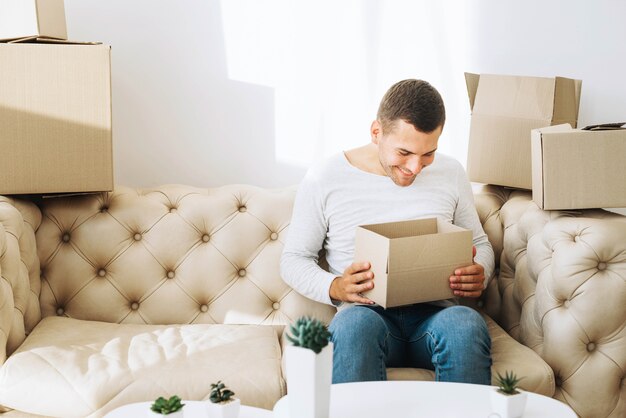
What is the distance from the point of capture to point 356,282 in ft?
5.09

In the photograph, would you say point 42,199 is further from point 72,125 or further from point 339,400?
point 339,400

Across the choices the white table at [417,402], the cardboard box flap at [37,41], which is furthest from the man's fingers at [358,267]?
the cardboard box flap at [37,41]

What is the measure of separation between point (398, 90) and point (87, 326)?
98 cm

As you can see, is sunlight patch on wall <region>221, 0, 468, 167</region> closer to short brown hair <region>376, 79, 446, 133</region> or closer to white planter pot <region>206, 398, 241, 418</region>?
short brown hair <region>376, 79, 446, 133</region>

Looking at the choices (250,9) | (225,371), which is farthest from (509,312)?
(250,9)

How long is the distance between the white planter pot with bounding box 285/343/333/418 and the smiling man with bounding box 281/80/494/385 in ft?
1.25

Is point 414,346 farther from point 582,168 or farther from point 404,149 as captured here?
point 582,168

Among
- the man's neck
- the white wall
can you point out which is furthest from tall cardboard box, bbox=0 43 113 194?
the man's neck

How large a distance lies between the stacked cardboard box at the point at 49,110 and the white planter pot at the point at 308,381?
101cm

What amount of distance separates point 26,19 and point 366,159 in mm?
948

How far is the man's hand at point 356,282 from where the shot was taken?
5.02 ft

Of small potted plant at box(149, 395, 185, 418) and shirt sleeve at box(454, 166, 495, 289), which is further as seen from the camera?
shirt sleeve at box(454, 166, 495, 289)

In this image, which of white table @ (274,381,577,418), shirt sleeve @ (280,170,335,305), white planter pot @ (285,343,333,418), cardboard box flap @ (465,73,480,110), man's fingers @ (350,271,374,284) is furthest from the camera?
cardboard box flap @ (465,73,480,110)

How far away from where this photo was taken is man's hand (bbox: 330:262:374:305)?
1530mm
